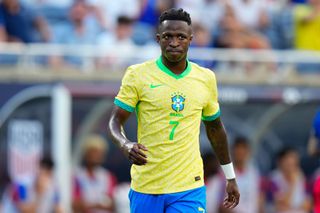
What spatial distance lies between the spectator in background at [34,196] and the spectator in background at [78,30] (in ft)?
5.30

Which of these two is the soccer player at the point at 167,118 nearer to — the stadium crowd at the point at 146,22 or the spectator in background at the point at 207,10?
the stadium crowd at the point at 146,22

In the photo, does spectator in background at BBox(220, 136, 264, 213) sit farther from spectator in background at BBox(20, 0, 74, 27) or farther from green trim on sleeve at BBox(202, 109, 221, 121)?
green trim on sleeve at BBox(202, 109, 221, 121)

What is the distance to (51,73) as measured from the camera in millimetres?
14680

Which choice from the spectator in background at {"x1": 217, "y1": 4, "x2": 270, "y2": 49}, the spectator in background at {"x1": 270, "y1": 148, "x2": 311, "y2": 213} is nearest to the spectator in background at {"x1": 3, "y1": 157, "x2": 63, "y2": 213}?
the spectator in background at {"x1": 217, "y1": 4, "x2": 270, "y2": 49}

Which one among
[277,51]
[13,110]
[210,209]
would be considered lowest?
[210,209]

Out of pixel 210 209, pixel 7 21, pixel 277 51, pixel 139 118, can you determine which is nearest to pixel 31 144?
pixel 7 21

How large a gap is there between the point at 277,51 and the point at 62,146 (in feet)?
12.1

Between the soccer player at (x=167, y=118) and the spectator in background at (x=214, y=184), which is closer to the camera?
the soccer player at (x=167, y=118)

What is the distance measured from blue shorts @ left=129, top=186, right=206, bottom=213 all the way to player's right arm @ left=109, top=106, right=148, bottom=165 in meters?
0.55

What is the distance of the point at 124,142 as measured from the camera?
802 centimetres

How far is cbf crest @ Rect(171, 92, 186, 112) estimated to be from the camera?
8430 millimetres

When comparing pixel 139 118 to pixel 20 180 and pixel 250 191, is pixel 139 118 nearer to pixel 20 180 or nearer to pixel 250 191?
pixel 20 180

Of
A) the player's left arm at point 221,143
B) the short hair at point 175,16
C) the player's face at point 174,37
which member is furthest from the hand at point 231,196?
the short hair at point 175,16

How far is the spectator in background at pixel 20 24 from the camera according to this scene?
14727 mm
